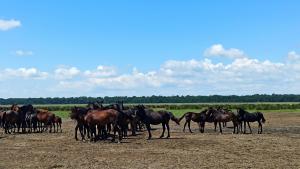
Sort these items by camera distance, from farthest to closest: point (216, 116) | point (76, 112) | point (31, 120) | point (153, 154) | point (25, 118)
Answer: point (25, 118), point (31, 120), point (216, 116), point (76, 112), point (153, 154)

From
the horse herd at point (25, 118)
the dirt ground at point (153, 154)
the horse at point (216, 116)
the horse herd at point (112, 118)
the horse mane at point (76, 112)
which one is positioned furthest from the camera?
the horse herd at point (25, 118)

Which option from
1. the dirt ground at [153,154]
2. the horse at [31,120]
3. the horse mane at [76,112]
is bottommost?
the dirt ground at [153,154]

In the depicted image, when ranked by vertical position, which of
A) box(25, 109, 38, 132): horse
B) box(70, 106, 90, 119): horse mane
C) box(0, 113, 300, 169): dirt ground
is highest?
box(70, 106, 90, 119): horse mane

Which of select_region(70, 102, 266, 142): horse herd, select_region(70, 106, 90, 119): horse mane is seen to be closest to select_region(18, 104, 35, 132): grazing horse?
select_region(70, 102, 266, 142): horse herd

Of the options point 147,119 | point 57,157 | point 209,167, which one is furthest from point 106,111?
point 209,167

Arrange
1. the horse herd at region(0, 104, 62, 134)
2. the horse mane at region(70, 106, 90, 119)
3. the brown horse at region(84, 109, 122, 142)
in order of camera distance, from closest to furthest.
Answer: the brown horse at region(84, 109, 122, 142), the horse mane at region(70, 106, 90, 119), the horse herd at region(0, 104, 62, 134)

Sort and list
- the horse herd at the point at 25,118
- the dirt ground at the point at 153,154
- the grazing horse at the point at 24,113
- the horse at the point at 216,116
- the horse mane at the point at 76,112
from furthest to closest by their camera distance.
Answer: the grazing horse at the point at 24,113
the horse herd at the point at 25,118
the horse at the point at 216,116
the horse mane at the point at 76,112
the dirt ground at the point at 153,154

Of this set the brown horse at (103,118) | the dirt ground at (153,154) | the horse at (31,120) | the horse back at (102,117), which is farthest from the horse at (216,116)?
the horse at (31,120)

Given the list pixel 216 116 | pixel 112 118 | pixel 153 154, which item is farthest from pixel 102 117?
pixel 216 116

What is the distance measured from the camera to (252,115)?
33.9 metres

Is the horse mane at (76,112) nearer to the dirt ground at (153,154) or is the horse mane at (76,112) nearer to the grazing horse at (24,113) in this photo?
the dirt ground at (153,154)

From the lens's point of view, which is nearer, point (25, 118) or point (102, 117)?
point (102, 117)

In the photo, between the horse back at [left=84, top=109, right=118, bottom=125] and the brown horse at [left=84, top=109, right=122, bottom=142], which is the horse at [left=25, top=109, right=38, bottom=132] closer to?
the brown horse at [left=84, top=109, right=122, bottom=142]

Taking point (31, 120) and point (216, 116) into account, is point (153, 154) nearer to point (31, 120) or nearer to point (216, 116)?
point (216, 116)
